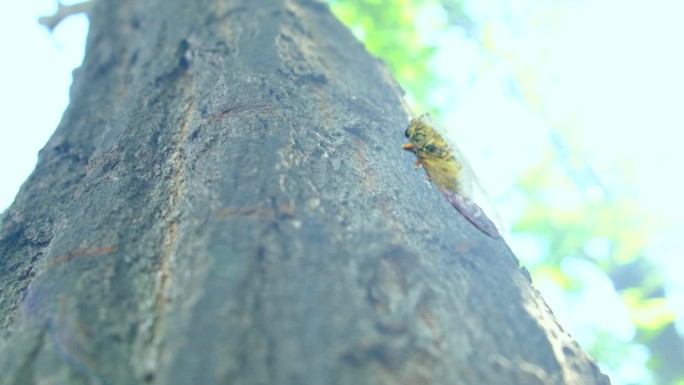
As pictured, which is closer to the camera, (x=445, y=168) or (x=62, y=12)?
(x=445, y=168)

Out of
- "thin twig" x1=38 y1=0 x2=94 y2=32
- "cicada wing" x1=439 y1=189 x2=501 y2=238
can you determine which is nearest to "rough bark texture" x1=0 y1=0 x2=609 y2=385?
"cicada wing" x1=439 y1=189 x2=501 y2=238

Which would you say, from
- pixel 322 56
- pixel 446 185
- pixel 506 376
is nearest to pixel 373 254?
pixel 506 376

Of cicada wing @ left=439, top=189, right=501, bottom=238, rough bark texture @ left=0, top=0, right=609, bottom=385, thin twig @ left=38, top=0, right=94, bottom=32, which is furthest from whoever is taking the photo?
thin twig @ left=38, top=0, right=94, bottom=32

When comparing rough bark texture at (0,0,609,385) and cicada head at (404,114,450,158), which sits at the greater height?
cicada head at (404,114,450,158)

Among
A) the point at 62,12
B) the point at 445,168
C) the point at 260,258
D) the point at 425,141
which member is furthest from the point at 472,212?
the point at 62,12

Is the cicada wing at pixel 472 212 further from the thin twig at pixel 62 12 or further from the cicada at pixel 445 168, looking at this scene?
the thin twig at pixel 62 12

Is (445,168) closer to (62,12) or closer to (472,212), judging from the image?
(472,212)

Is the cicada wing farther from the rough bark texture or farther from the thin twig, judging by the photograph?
the thin twig

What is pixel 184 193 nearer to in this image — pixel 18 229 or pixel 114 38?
pixel 18 229
